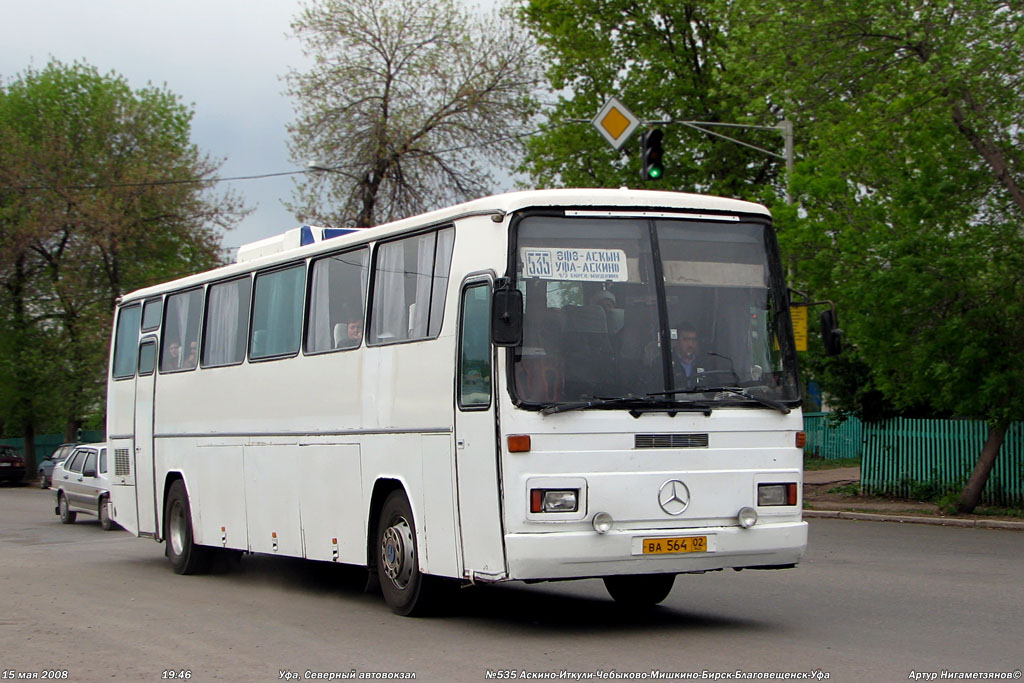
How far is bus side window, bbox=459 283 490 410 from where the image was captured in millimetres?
9742

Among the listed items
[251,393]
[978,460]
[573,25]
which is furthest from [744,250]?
[573,25]

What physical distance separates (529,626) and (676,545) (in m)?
1.48

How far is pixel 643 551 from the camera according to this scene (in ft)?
31.1

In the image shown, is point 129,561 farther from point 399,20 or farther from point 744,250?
point 399,20

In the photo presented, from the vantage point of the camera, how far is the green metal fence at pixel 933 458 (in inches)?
915

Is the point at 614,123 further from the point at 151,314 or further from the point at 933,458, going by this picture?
the point at 151,314

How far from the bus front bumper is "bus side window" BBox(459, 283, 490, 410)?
1.08 meters

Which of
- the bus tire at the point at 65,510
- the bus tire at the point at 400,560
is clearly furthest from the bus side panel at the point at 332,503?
the bus tire at the point at 65,510

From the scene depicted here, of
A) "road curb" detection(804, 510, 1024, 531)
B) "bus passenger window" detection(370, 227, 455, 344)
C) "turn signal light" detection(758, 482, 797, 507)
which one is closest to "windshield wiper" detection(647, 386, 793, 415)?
"turn signal light" detection(758, 482, 797, 507)

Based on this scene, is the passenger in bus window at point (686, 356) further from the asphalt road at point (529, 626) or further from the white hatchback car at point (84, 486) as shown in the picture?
the white hatchback car at point (84, 486)

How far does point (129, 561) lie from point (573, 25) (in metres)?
27.2

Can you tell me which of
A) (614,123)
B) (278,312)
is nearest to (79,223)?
(614,123)

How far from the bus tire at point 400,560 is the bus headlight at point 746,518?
2.55 metres

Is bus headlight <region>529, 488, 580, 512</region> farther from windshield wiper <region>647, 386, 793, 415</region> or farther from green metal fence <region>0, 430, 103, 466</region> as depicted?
green metal fence <region>0, 430, 103, 466</region>
